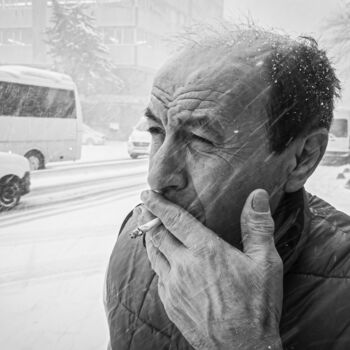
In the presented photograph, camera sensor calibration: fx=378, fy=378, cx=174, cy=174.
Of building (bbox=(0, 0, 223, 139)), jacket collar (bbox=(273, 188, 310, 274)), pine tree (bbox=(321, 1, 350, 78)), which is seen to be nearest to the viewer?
jacket collar (bbox=(273, 188, 310, 274))

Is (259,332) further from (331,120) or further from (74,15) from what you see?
(74,15)

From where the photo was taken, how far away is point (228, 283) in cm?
73

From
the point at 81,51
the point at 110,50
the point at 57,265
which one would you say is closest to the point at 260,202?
the point at 57,265

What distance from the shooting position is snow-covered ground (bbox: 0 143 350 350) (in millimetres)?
2406

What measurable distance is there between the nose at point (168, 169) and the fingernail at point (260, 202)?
0.56ft

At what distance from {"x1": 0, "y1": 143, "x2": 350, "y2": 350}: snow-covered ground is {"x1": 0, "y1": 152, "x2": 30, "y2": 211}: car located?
3.43ft

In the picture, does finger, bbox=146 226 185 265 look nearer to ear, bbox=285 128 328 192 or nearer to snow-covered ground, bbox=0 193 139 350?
ear, bbox=285 128 328 192

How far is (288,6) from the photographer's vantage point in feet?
4.70

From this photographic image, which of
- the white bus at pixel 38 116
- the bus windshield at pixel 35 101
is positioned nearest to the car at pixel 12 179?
the white bus at pixel 38 116

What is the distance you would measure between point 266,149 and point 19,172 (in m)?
6.53

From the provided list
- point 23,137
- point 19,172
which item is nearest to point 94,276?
point 19,172

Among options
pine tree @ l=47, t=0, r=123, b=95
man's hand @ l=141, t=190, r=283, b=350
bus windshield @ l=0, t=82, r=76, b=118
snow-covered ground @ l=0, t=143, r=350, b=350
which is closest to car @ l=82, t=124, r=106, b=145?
pine tree @ l=47, t=0, r=123, b=95

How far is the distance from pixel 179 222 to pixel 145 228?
0.08 metres

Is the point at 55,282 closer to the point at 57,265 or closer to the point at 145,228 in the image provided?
the point at 57,265
